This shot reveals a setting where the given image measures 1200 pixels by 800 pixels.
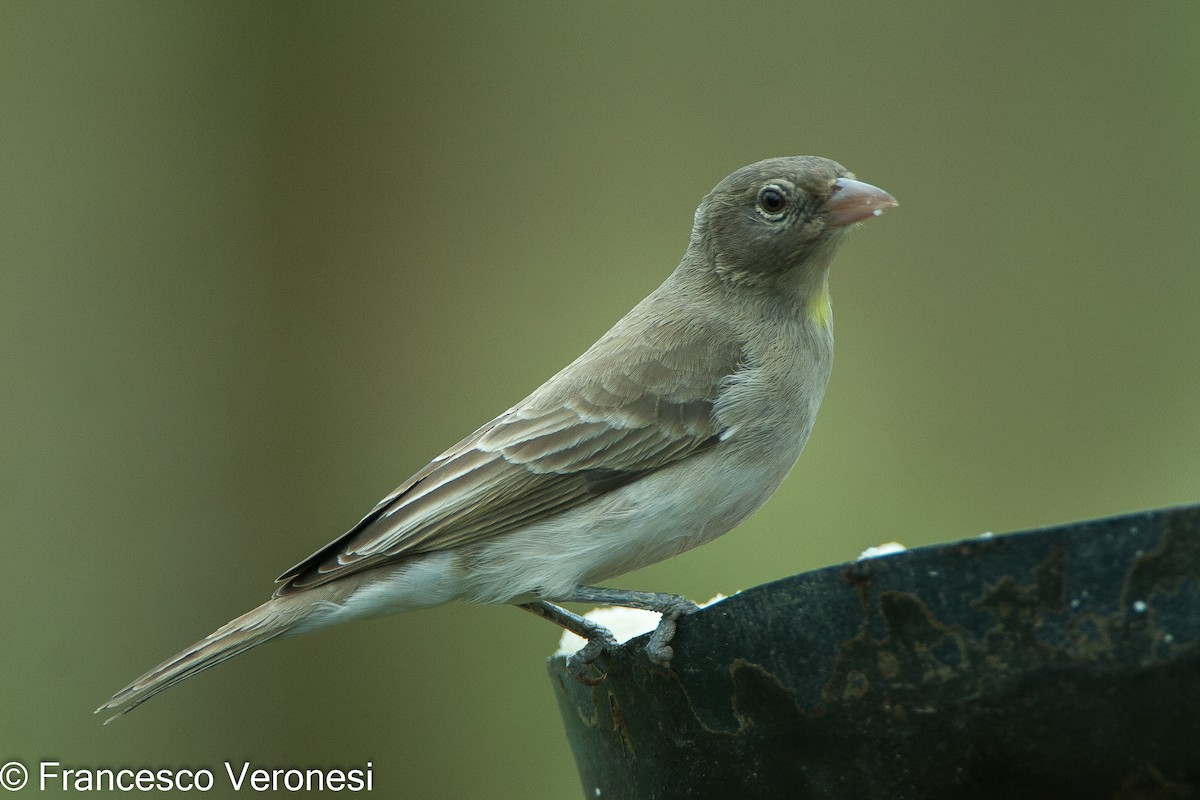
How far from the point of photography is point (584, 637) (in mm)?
2908

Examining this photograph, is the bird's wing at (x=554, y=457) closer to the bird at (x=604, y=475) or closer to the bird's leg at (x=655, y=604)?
the bird at (x=604, y=475)

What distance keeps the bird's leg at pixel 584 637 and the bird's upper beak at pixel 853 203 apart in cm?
126

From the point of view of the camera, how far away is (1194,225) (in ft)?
22.1

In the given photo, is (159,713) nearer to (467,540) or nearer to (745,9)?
(467,540)

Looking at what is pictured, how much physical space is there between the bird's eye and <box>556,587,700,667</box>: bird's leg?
118cm

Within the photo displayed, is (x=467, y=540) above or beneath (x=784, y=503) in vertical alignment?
beneath

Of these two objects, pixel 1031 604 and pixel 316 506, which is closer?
pixel 1031 604

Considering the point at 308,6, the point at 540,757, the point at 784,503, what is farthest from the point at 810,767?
the point at 308,6

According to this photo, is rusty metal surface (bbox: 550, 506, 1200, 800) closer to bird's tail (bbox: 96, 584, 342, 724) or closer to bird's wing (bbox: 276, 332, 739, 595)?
bird's wing (bbox: 276, 332, 739, 595)

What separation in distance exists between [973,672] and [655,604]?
41.4 inches

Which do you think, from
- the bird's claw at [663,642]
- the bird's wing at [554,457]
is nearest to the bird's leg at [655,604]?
the bird's claw at [663,642]

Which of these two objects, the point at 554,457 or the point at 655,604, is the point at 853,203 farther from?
the point at 655,604

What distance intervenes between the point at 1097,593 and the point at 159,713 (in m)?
6.00

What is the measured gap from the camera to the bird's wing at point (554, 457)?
10.2 ft
